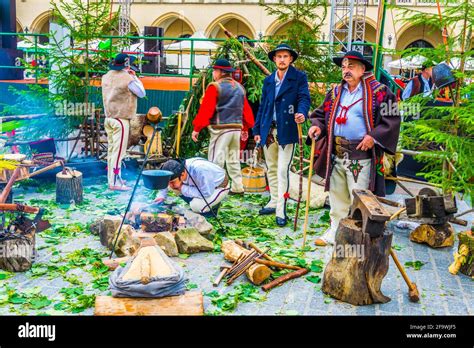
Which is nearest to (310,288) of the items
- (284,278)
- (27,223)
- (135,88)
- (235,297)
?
(284,278)

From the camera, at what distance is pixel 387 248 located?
5320mm

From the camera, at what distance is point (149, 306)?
4.83 meters

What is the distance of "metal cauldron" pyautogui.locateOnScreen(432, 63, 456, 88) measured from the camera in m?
7.08

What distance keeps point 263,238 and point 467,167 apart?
2.45 metres

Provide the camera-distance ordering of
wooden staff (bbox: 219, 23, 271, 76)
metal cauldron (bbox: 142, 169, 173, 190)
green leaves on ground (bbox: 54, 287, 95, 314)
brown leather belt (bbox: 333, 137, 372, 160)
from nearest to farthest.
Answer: green leaves on ground (bbox: 54, 287, 95, 314) < brown leather belt (bbox: 333, 137, 372, 160) < metal cauldron (bbox: 142, 169, 173, 190) < wooden staff (bbox: 219, 23, 271, 76)

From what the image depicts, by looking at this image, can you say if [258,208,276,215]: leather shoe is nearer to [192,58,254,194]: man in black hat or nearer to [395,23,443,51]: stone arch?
[192,58,254,194]: man in black hat

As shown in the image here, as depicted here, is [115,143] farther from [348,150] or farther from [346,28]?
[346,28]

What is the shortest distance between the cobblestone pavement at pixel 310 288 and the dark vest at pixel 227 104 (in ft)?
7.89

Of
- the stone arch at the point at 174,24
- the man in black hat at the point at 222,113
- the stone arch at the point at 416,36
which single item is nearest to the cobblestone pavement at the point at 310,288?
the man in black hat at the point at 222,113

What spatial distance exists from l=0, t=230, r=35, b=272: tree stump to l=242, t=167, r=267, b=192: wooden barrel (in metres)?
4.49

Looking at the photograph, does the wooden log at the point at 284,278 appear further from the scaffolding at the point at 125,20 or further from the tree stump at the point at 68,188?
the scaffolding at the point at 125,20

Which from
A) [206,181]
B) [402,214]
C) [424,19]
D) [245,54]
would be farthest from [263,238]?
[245,54]

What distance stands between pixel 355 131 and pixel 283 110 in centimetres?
162

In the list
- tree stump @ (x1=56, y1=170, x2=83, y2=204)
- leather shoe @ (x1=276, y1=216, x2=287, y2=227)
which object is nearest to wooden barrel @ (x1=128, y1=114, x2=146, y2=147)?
tree stump @ (x1=56, y1=170, x2=83, y2=204)
